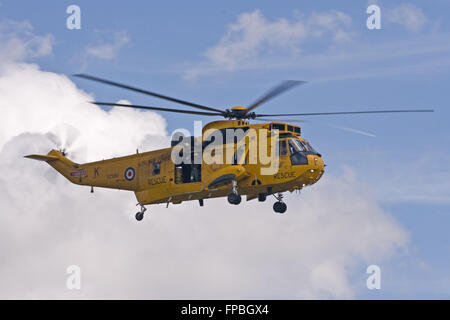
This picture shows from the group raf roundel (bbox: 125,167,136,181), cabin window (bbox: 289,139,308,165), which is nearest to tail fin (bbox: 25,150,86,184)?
raf roundel (bbox: 125,167,136,181)

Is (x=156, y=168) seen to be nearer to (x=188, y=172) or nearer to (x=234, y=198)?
(x=188, y=172)

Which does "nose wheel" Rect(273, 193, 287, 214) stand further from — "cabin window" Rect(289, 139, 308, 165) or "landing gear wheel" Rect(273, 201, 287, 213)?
"cabin window" Rect(289, 139, 308, 165)

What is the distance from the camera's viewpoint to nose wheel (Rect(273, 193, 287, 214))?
161ft

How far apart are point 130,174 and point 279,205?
10572 millimetres

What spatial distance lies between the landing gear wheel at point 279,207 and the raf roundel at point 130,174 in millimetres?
10009

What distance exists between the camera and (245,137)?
4759 centimetres

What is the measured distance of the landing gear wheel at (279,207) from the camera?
161 feet

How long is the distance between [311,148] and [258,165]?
133 inches

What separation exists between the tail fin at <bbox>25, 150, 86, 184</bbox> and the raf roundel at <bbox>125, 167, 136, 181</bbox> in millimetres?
3934

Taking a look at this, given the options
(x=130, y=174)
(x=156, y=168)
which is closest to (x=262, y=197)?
(x=156, y=168)
